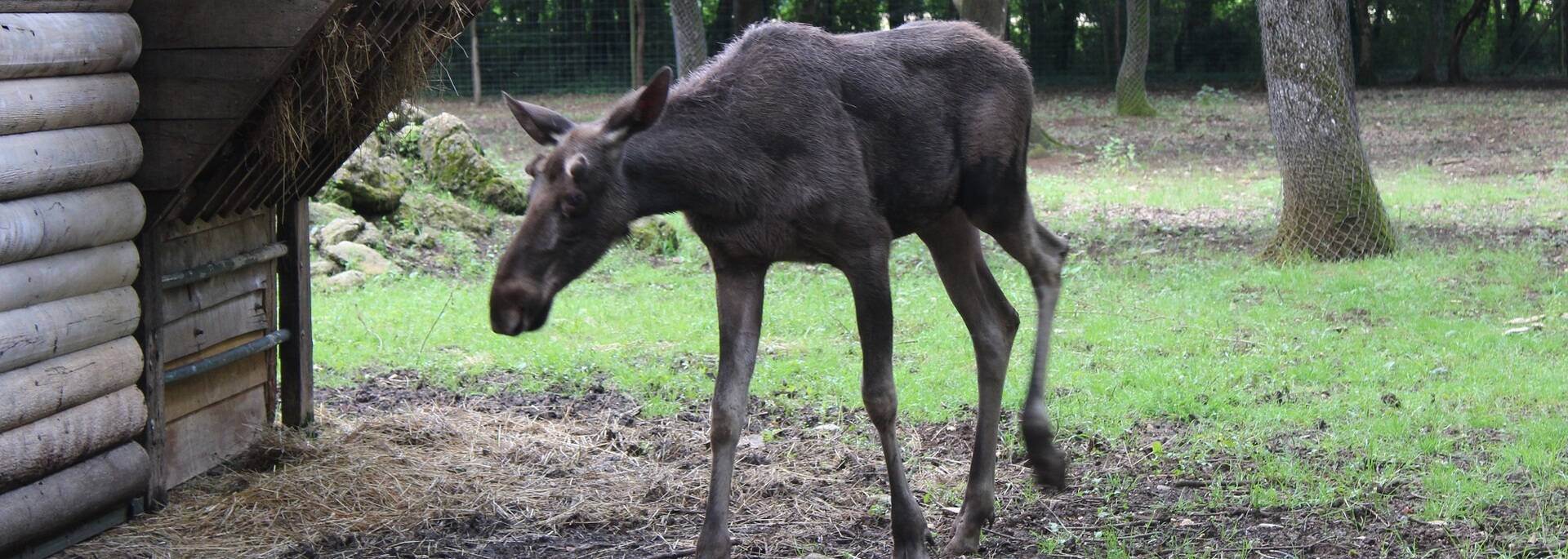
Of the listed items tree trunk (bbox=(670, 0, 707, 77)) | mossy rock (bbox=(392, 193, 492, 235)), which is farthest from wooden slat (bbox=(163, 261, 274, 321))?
tree trunk (bbox=(670, 0, 707, 77))

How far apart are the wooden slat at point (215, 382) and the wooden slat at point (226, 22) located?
1.51 metres

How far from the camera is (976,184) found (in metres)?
5.01

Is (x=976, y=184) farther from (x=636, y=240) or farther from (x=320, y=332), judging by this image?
(x=636, y=240)

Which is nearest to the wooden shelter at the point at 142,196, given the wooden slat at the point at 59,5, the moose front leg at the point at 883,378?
the wooden slat at the point at 59,5

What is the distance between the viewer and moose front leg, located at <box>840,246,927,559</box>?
15.0 feet

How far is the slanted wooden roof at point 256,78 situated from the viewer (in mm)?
4906

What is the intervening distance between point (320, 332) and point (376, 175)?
3846 mm

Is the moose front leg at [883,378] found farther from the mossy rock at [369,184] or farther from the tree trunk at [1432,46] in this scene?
the tree trunk at [1432,46]

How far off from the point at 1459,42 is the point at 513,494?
2690 centimetres

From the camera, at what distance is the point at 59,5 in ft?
15.5

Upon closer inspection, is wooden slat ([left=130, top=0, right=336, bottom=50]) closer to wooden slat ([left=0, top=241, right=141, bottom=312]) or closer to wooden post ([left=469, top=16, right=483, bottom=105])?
wooden slat ([left=0, top=241, right=141, bottom=312])

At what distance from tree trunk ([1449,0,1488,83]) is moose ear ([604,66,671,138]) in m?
27.0

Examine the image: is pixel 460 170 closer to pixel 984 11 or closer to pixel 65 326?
pixel 984 11

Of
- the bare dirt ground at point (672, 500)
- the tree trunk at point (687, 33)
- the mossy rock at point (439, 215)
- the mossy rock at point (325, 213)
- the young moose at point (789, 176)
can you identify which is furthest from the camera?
the tree trunk at point (687, 33)
